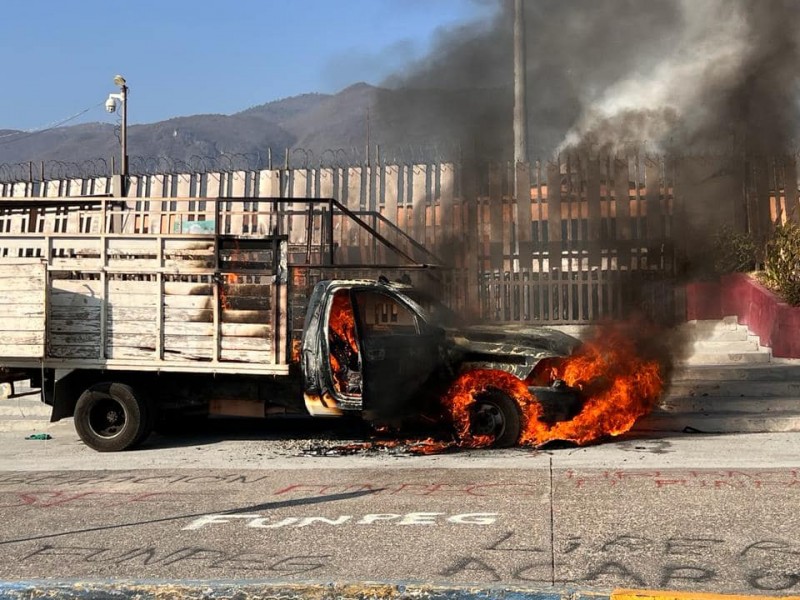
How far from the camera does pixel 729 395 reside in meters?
10.4

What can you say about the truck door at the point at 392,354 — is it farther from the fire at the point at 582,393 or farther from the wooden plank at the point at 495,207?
the wooden plank at the point at 495,207

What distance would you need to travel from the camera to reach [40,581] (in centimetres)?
446

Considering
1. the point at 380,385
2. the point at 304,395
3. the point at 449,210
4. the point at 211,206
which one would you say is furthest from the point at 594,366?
the point at 211,206

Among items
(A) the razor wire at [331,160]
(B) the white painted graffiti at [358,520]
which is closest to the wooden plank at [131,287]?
(B) the white painted graffiti at [358,520]

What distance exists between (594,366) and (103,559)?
17.0 feet

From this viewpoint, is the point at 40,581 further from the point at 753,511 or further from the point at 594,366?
the point at 594,366

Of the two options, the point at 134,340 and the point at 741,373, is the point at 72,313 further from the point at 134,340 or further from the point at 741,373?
the point at 741,373

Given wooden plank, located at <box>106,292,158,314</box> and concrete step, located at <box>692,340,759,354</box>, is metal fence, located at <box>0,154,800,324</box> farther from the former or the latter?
wooden plank, located at <box>106,292,158,314</box>

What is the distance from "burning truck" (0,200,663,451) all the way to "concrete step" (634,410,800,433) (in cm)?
74

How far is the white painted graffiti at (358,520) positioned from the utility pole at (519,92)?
9.06 metres

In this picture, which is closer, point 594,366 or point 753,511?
point 753,511

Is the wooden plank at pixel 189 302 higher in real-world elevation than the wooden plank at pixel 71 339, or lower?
higher

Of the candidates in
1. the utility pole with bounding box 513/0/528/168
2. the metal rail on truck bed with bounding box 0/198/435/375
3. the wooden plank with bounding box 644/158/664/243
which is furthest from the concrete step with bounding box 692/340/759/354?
the metal rail on truck bed with bounding box 0/198/435/375

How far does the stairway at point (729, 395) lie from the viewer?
9.66 meters
